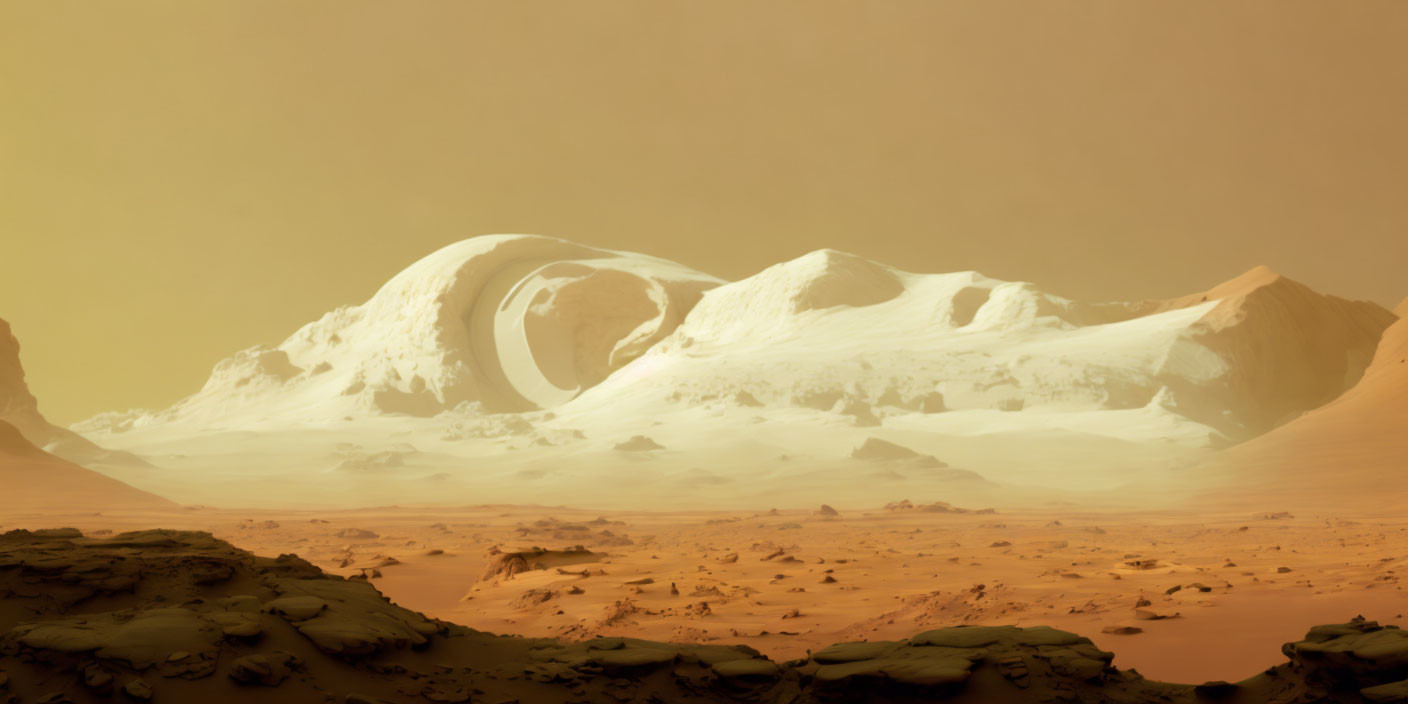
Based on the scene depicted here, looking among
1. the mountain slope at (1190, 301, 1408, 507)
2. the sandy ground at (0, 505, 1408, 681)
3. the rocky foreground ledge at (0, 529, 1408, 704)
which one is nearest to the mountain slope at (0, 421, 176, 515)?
the sandy ground at (0, 505, 1408, 681)

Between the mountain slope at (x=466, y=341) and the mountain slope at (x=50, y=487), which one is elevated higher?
the mountain slope at (x=466, y=341)

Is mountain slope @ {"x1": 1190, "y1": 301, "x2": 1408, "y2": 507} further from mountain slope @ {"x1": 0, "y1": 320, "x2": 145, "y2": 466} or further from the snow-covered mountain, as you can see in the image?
mountain slope @ {"x1": 0, "y1": 320, "x2": 145, "y2": 466}

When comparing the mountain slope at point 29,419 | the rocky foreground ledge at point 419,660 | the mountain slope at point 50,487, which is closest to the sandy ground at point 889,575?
the rocky foreground ledge at point 419,660

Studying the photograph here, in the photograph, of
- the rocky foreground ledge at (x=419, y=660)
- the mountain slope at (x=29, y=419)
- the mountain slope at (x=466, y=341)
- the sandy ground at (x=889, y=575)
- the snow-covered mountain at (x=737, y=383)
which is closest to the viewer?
the rocky foreground ledge at (x=419, y=660)

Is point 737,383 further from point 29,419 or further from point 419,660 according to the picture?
point 419,660

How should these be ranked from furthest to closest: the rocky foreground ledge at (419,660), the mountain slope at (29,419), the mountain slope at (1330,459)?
1. the mountain slope at (29,419)
2. the mountain slope at (1330,459)
3. the rocky foreground ledge at (419,660)

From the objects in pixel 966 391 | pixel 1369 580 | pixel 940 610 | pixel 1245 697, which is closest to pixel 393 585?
pixel 940 610

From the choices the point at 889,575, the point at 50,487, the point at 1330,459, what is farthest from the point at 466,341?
the point at 889,575

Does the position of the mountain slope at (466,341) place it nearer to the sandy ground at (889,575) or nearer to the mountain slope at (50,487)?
the mountain slope at (50,487)
